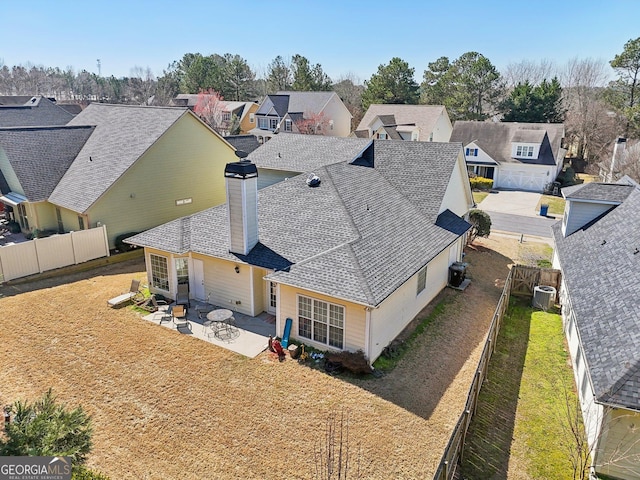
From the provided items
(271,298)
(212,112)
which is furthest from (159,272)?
(212,112)

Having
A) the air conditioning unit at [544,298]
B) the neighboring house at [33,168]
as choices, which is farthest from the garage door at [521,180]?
the neighboring house at [33,168]

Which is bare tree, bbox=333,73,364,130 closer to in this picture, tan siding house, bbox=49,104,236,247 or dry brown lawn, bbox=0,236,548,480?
tan siding house, bbox=49,104,236,247

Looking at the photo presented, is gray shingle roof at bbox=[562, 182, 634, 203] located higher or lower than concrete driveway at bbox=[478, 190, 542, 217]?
higher

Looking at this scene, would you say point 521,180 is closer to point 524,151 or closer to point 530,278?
point 524,151

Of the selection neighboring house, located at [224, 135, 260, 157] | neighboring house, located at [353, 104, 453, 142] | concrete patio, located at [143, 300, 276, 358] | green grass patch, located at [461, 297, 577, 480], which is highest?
neighboring house, located at [353, 104, 453, 142]

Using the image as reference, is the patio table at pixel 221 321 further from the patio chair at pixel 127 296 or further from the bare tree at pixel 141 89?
the bare tree at pixel 141 89

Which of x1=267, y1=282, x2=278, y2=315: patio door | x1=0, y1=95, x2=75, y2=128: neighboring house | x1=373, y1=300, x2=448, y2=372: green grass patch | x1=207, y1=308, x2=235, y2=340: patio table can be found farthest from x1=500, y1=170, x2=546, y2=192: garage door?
x1=0, y1=95, x2=75, y2=128: neighboring house

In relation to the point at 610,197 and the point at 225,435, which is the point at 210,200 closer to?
the point at 225,435
